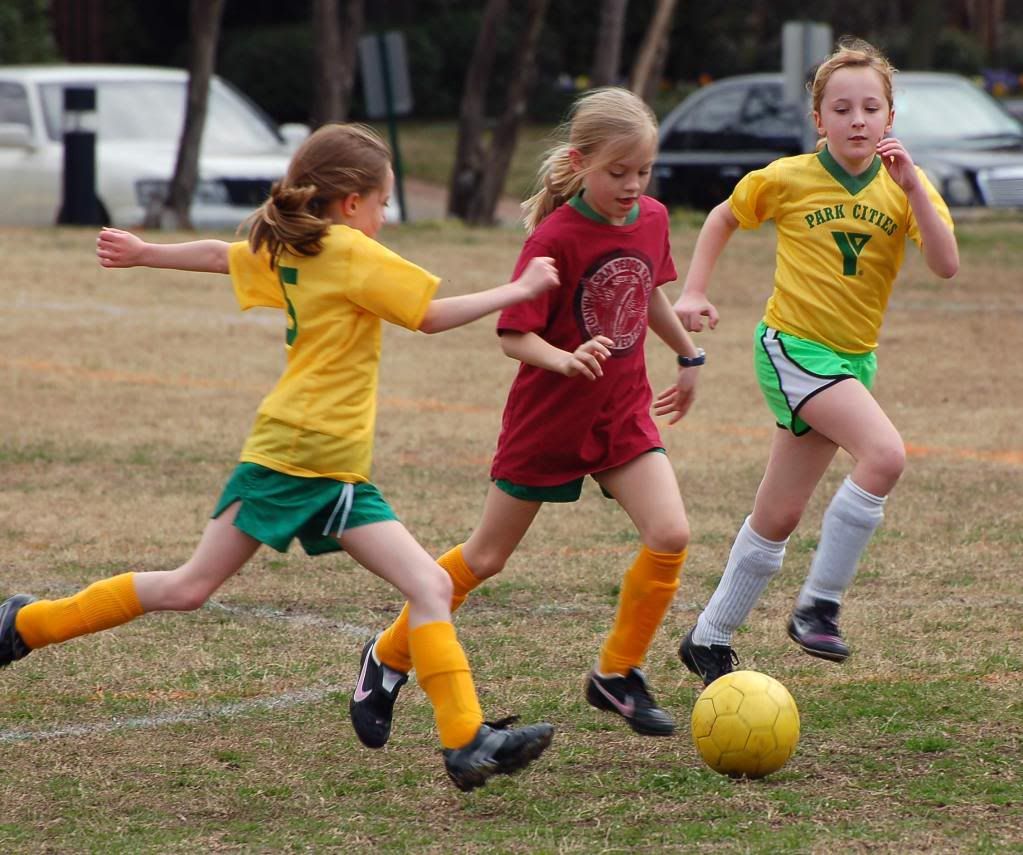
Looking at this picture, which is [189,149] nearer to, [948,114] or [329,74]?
[329,74]

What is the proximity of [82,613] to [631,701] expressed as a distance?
1454 millimetres

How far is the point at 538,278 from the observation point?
4277 millimetres

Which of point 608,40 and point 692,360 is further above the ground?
point 692,360

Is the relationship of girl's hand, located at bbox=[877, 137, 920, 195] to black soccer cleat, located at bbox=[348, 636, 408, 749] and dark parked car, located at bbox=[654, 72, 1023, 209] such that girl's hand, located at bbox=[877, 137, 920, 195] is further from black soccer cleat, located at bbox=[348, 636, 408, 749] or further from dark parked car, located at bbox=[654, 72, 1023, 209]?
dark parked car, located at bbox=[654, 72, 1023, 209]

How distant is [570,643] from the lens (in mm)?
5703

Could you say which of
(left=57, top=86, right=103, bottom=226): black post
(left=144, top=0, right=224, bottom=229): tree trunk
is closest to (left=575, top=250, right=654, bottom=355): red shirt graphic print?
(left=57, top=86, right=103, bottom=226): black post

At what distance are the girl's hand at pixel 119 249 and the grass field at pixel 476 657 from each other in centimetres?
126

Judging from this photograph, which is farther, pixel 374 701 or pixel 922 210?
pixel 922 210

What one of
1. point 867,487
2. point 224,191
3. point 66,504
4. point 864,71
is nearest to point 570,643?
point 867,487

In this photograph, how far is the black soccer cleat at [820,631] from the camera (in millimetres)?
4980

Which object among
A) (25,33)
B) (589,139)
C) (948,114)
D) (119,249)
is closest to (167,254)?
(119,249)

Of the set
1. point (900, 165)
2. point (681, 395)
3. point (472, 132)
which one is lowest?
point (472, 132)

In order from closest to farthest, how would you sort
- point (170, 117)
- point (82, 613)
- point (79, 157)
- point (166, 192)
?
point (82, 613), point (79, 157), point (166, 192), point (170, 117)

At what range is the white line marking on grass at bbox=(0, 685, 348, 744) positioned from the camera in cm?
475
